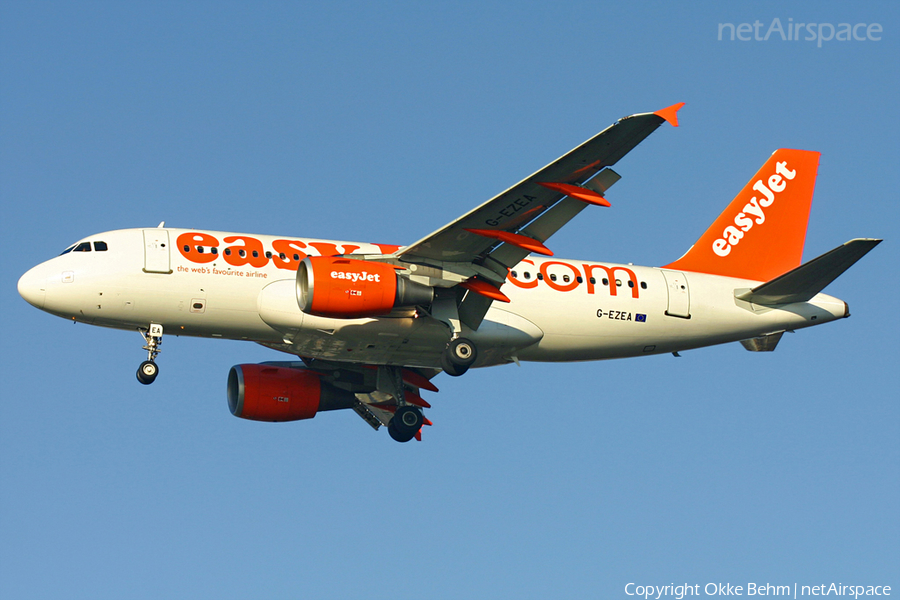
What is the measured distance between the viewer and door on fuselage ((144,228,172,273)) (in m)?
32.4

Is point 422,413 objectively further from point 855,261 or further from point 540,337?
point 855,261

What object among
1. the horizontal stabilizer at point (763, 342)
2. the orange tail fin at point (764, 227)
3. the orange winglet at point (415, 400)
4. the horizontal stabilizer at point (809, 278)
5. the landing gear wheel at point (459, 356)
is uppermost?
the orange tail fin at point (764, 227)

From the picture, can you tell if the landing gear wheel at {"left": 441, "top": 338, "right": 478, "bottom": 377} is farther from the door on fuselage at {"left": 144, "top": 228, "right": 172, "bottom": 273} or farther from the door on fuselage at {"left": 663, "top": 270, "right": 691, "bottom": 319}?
the door on fuselage at {"left": 144, "top": 228, "right": 172, "bottom": 273}

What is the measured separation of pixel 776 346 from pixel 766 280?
246 cm

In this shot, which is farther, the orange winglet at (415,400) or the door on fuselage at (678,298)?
the orange winglet at (415,400)

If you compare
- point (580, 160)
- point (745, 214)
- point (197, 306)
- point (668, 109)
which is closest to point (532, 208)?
point (580, 160)

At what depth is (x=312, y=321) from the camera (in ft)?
106

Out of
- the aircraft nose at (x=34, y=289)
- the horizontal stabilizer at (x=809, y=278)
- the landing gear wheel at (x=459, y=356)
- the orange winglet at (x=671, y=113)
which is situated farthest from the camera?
the landing gear wheel at (x=459, y=356)

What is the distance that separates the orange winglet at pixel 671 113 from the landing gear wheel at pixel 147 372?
16.1 m

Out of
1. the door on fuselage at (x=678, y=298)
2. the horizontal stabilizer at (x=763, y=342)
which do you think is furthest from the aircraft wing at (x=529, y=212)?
the horizontal stabilizer at (x=763, y=342)

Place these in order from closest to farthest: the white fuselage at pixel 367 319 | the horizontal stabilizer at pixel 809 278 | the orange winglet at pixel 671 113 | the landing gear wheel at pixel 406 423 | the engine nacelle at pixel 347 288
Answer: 1. the orange winglet at pixel 671 113
2. the engine nacelle at pixel 347 288
3. the white fuselage at pixel 367 319
4. the horizontal stabilizer at pixel 809 278
5. the landing gear wheel at pixel 406 423

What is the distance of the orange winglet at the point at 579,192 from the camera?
2983 cm

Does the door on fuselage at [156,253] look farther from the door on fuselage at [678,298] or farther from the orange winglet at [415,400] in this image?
the door on fuselage at [678,298]

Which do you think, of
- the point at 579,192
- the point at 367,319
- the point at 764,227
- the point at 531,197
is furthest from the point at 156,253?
the point at 764,227
